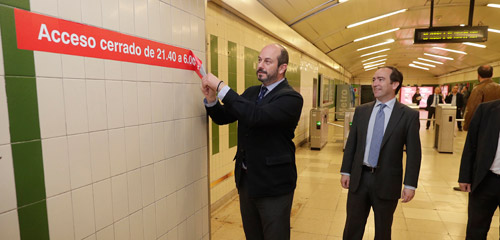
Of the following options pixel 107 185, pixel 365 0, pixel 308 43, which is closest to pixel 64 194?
pixel 107 185

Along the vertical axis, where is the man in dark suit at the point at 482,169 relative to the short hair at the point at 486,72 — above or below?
below

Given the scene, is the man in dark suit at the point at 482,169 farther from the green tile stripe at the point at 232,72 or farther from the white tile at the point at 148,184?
the green tile stripe at the point at 232,72

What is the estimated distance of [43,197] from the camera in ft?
4.13

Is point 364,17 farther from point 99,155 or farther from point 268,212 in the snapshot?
point 99,155

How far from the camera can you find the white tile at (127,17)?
158cm

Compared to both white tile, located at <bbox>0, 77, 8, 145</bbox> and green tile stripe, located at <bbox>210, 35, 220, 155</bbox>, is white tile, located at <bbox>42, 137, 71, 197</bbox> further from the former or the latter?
green tile stripe, located at <bbox>210, 35, 220, 155</bbox>

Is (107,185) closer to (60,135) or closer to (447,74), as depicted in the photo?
(60,135)

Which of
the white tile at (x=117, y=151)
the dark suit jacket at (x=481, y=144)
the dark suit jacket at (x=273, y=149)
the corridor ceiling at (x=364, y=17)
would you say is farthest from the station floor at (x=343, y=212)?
the corridor ceiling at (x=364, y=17)

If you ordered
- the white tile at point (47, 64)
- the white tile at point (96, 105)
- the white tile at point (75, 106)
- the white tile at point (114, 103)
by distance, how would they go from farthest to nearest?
the white tile at point (114, 103), the white tile at point (96, 105), the white tile at point (75, 106), the white tile at point (47, 64)

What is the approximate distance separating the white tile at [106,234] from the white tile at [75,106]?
0.54m

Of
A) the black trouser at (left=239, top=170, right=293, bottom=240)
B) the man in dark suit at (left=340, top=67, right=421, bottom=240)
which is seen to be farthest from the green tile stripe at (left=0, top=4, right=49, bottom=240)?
the man in dark suit at (left=340, top=67, right=421, bottom=240)

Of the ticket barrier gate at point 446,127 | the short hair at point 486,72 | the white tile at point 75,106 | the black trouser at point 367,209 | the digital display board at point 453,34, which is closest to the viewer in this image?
the white tile at point 75,106

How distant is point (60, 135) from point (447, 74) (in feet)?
91.6

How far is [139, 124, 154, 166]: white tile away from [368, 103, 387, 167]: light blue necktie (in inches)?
61.8
